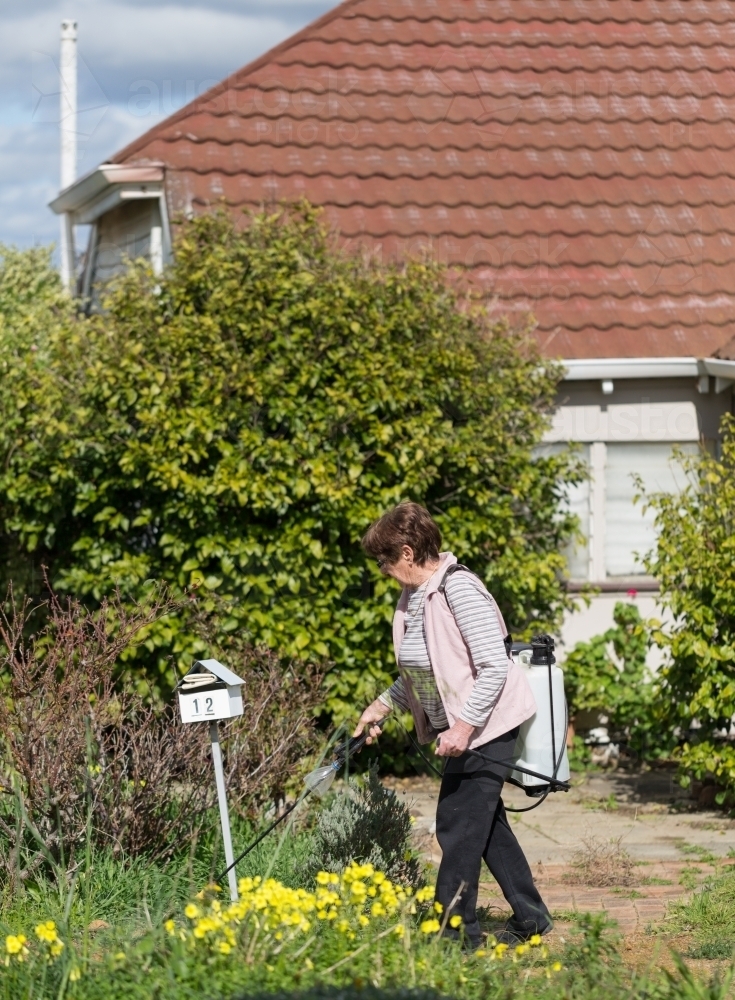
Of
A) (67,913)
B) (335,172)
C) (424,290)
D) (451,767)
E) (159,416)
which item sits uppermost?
(335,172)

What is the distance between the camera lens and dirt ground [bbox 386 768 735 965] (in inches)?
234

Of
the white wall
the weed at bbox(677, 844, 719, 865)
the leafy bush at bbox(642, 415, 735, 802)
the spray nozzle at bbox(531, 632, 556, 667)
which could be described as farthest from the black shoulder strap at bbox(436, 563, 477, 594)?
the white wall

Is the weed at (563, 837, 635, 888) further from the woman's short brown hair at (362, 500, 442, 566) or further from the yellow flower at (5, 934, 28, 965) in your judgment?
the yellow flower at (5, 934, 28, 965)

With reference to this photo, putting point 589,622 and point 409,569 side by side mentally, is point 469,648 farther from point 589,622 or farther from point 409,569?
point 589,622

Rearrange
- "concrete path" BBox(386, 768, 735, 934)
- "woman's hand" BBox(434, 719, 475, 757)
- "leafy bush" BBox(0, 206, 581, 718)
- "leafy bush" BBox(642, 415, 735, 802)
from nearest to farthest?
"woman's hand" BBox(434, 719, 475, 757) → "concrete path" BBox(386, 768, 735, 934) → "leafy bush" BBox(642, 415, 735, 802) → "leafy bush" BBox(0, 206, 581, 718)

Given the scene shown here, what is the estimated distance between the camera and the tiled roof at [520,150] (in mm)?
11141

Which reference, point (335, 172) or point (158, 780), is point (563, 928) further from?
point (335, 172)

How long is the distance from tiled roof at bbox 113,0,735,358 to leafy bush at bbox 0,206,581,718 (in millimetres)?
2069

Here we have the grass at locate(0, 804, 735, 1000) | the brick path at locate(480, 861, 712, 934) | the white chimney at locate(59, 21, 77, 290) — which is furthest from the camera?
the white chimney at locate(59, 21, 77, 290)

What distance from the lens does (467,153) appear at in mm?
12023

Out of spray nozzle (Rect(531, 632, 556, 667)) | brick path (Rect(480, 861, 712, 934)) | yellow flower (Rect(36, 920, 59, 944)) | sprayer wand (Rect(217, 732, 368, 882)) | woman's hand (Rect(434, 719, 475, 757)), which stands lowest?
brick path (Rect(480, 861, 712, 934))

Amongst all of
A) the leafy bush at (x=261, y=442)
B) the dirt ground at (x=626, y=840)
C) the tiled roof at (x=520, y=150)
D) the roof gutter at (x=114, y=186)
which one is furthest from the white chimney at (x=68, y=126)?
the dirt ground at (x=626, y=840)

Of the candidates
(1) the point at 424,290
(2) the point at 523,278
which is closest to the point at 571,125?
(2) the point at 523,278

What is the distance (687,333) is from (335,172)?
3.25 metres
